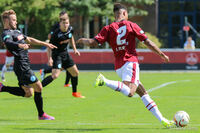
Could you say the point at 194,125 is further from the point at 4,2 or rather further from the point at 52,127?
the point at 4,2

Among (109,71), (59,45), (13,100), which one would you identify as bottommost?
(109,71)

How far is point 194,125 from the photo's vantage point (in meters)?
8.34

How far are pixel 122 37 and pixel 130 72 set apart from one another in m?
0.60

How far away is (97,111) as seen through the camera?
10.4m

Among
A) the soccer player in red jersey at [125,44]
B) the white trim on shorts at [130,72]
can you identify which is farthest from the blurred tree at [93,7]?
the white trim on shorts at [130,72]

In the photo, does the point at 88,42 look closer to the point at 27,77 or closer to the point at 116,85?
the point at 116,85

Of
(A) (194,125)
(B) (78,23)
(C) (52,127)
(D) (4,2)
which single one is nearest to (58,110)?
(C) (52,127)

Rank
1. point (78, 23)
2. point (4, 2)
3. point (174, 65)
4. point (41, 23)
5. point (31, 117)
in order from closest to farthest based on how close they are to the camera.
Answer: point (31, 117)
point (174, 65)
point (4, 2)
point (41, 23)
point (78, 23)

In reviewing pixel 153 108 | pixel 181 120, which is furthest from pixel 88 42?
pixel 181 120

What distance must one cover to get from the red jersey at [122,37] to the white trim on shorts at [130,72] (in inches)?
2.7

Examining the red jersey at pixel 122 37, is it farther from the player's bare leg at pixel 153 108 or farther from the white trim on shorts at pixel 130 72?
the player's bare leg at pixel 153 108

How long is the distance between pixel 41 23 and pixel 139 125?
2723 centimetres

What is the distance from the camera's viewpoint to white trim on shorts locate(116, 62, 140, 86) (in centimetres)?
818

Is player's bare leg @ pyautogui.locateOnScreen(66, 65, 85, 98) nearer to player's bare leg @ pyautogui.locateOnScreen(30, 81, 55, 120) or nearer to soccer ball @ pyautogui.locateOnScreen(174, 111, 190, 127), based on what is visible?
player's bare leg @ pyautogui.locateOnScreen(30, 81, 55, 120)
